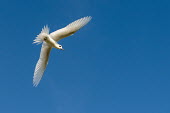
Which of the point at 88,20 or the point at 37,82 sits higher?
the point at 88,20

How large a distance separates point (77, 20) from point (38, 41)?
284 cm

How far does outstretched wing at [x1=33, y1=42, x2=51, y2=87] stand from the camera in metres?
29.0

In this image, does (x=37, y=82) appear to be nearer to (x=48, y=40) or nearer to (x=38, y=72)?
(x=38, y=72)

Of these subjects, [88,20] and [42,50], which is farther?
[42,50]

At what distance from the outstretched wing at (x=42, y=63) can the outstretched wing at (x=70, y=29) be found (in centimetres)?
120

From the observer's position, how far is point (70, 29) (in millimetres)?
27547

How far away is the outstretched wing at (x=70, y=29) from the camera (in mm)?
27203

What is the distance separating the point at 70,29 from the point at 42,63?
153 inches

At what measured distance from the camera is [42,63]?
30.0m

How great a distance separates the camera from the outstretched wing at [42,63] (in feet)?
95.0

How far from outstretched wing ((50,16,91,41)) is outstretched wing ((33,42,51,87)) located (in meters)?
1.20

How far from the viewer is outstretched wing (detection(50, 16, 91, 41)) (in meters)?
27.2

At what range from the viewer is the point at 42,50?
2908 centimetres

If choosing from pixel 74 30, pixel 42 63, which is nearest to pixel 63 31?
pixel 74 30
